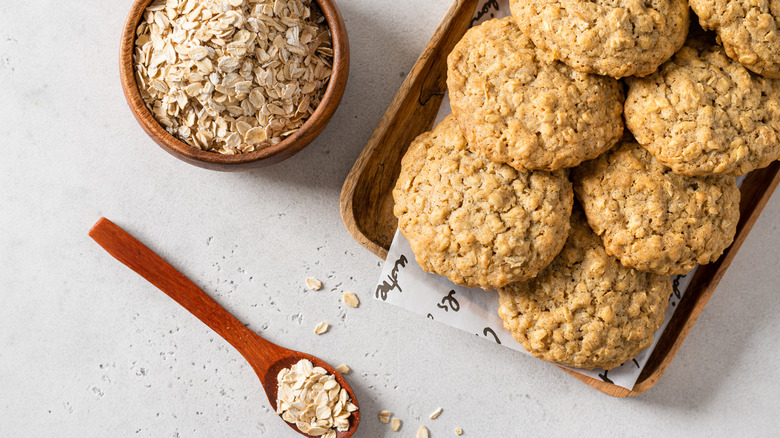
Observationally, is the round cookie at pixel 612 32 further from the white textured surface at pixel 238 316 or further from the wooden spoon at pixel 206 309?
the wooden spoon at pixel 206 309

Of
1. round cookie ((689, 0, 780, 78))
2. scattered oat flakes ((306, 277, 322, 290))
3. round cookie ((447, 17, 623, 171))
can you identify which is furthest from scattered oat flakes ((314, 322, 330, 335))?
round cookie ((689, 0, 780, 78))

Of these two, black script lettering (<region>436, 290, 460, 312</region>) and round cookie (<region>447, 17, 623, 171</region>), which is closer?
round cookie (<region>447, 17, 623, 171</region>)

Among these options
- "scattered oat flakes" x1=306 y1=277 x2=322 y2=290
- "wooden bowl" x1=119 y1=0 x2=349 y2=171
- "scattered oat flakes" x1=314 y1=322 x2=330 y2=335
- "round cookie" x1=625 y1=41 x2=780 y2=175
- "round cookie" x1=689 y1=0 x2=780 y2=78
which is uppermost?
"round cookie" x1=689 y1=0 x2=780 y2=78

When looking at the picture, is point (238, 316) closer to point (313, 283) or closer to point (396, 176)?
point (313, 283)

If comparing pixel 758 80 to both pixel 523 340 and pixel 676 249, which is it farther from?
pixel 523 340

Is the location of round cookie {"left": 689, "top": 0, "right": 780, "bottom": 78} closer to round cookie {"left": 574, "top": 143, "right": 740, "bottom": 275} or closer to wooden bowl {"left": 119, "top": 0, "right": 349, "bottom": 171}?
round cookie {"left": 574, "top": 143, "right": 740, "bottom": 275}

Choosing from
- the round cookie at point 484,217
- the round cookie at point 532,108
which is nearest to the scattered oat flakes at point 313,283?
the round cookie at point 484,217

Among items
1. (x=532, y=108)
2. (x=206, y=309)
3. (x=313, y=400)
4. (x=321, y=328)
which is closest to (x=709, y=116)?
(x=532, y=108)
